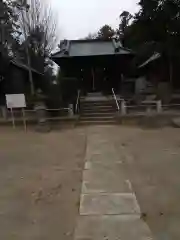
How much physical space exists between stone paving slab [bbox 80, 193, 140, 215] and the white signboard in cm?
1073

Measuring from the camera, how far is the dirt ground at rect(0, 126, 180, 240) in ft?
15.7

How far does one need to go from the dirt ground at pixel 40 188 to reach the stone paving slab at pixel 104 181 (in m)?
0.19

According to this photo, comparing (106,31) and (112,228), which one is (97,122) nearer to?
(112,228)

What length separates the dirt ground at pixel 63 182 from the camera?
479cm

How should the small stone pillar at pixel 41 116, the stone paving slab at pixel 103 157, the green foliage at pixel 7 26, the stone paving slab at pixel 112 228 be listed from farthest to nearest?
1. the green foliage at pixel 7 26
2. the small stone pillar at pixel 41 116
3. the stone paving slab at pixel 103 157
4. the stone paving slab at pixel 112 228

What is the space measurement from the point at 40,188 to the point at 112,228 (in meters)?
2.44

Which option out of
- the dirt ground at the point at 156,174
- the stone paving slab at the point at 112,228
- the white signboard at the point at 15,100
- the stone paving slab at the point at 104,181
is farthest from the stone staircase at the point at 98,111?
the stone paving slab at the point at 112,228

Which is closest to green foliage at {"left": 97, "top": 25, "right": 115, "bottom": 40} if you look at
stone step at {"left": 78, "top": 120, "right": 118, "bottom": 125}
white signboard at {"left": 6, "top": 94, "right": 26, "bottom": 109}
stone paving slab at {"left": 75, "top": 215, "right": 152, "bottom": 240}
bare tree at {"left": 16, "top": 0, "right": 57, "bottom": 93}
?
bare tree at {"left": 16, "top": 0, "right": 57, "bottom": 93}

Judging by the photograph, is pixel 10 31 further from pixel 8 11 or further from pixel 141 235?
pixel 141 235

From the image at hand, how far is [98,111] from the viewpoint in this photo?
64.1ft

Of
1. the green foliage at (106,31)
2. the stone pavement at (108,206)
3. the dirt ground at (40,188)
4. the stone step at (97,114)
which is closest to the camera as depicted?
the stone pavement at (108,206)

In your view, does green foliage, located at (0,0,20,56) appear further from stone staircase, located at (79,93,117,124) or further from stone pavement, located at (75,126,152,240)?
stone pavement, located at (75,126,152,240)

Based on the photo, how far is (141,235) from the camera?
4.30 metres

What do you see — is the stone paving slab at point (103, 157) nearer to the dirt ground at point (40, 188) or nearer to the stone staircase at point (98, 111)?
the dirt ground at point (40, 188)
